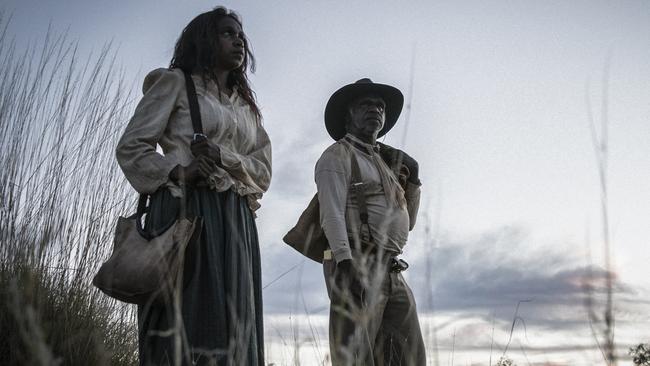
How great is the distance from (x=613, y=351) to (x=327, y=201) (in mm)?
2109

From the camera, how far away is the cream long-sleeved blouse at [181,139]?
229cm

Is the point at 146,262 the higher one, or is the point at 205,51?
the point at 205,51

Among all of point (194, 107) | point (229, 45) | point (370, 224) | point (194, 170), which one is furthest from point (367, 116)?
point (194, 170)

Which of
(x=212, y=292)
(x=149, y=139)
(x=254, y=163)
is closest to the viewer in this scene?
(x=212, y=292)

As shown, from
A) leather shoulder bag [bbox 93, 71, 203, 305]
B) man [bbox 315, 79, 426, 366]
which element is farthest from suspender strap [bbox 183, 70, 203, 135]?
man [bbox 315, 79, 426, 366]

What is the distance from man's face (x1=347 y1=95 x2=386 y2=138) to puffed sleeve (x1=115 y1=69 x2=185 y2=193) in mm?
1261

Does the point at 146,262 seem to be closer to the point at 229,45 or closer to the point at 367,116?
the point at 229,45

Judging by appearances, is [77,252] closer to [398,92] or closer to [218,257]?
[218,257]

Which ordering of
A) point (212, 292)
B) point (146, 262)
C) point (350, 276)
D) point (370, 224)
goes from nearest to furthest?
1. point (146, 262)
2. point (212, 292)
3. point (350, 276)
4. point (370, 224)

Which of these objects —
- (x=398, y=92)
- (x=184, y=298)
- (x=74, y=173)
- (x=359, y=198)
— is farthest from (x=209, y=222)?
(x=398, y=92)

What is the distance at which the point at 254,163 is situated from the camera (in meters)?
2.47

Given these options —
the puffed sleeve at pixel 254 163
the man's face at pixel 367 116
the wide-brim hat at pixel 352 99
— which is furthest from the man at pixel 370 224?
the puffed sleeve at pixel 254 163

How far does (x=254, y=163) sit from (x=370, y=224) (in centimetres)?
83

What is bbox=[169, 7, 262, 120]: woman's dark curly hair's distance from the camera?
2.58 meters
